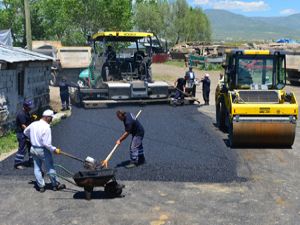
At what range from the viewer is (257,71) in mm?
13711

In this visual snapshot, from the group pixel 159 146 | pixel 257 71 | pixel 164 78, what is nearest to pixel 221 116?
pixel 257 71

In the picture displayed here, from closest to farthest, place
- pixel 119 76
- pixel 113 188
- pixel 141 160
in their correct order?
pixel 113 188 → pixel 141 160 → pixel 119 76

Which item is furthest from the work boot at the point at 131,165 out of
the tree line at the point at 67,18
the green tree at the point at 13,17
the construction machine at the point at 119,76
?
the green tree at the point at 13,17

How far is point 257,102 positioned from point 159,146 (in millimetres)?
2939

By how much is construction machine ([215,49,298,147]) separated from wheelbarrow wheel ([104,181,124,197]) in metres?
4.55

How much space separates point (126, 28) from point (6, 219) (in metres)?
44.6

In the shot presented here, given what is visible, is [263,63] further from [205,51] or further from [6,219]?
[205,51]

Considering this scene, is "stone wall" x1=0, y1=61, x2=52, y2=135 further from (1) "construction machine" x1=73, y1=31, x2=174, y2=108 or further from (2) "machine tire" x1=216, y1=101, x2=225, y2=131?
(2) "machine tire" x1=216, y1=101, x2=225, y2=131

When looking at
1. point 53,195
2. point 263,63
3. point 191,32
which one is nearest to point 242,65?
point 263,63

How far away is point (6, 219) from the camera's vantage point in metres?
7.49

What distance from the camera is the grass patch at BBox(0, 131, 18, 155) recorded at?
12.5m

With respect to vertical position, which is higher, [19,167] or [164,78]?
[19,167]

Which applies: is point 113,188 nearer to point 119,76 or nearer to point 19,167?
point 19,167

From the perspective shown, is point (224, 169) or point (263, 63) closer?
point (224, 169)
